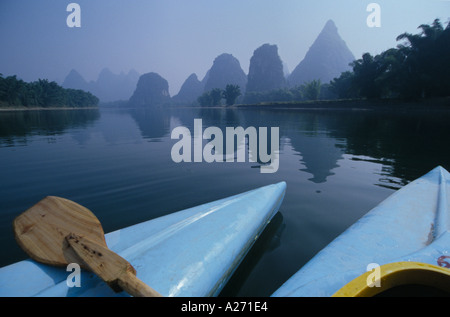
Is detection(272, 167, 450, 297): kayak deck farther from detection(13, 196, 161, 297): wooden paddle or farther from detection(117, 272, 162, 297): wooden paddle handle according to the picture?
detection(13, 196, 161, 297): wooden paddle

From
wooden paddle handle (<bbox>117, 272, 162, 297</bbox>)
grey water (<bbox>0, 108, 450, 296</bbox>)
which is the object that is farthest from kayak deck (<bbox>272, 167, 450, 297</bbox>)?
wooden paddle handle (<bbox>117, 272, 162, 297</bbox>)

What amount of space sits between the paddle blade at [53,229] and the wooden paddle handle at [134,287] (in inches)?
23.2

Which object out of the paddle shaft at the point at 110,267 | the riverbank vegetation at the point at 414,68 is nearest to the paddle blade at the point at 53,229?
the paddle shaft at the point at 110,267

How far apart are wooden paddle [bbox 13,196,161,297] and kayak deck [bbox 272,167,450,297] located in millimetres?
1245

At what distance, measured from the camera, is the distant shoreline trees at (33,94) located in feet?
201

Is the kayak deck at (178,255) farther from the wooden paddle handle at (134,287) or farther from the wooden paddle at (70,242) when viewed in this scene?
the wooden paddle handle at (134,287)

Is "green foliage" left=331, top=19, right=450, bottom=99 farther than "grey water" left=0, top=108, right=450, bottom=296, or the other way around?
"green foliage" left=331, top=19, right=450, bottom=99

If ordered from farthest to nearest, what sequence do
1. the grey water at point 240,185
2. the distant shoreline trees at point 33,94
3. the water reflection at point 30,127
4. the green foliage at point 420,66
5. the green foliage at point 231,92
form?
the green foliage at point 231,92 < the distant shoreline trees at point 33,94 < the green foliage at point 420,66 < the water reflection at point 30,127 < the grey water at point 240,185

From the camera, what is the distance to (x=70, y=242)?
1862mm

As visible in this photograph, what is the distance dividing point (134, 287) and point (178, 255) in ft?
2.35

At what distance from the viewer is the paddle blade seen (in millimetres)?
1920
